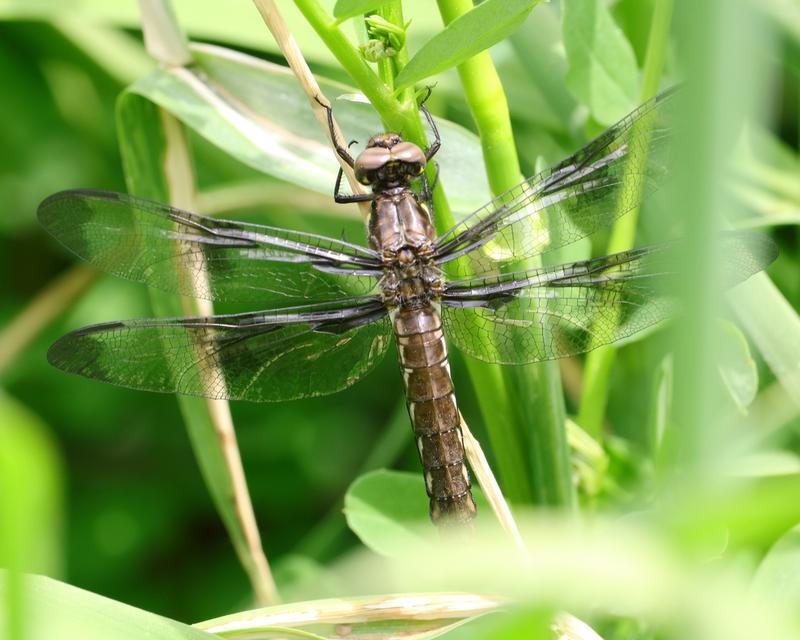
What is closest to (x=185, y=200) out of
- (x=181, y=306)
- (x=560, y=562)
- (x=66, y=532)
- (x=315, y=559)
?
(x=181, y=306)

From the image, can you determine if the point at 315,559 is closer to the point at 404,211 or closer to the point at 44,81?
the point at 404,211

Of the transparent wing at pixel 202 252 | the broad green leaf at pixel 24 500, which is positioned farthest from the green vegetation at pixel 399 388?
the transparent wing at pixel 202 252

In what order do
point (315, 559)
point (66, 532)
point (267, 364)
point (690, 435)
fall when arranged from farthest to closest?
point (66, 532)
point (315, 559)
point (267, 364)
point (690, 435)

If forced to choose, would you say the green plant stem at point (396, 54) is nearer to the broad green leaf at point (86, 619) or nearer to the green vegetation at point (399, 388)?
the green vegetation at point (399, 388)

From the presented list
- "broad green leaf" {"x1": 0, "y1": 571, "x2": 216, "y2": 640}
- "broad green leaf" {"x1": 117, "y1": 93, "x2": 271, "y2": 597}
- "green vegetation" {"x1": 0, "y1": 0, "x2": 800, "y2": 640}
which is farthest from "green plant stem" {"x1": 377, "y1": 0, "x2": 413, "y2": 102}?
"broad green leaf" {"x1": 0, "y1": 571, "x2": 216, "y2": 640}

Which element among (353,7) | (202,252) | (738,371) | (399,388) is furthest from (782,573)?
(399,388)

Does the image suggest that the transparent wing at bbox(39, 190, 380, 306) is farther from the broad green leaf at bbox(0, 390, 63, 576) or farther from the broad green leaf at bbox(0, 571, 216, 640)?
the broad green leaf at bbox(0, 390, 63, 576)
